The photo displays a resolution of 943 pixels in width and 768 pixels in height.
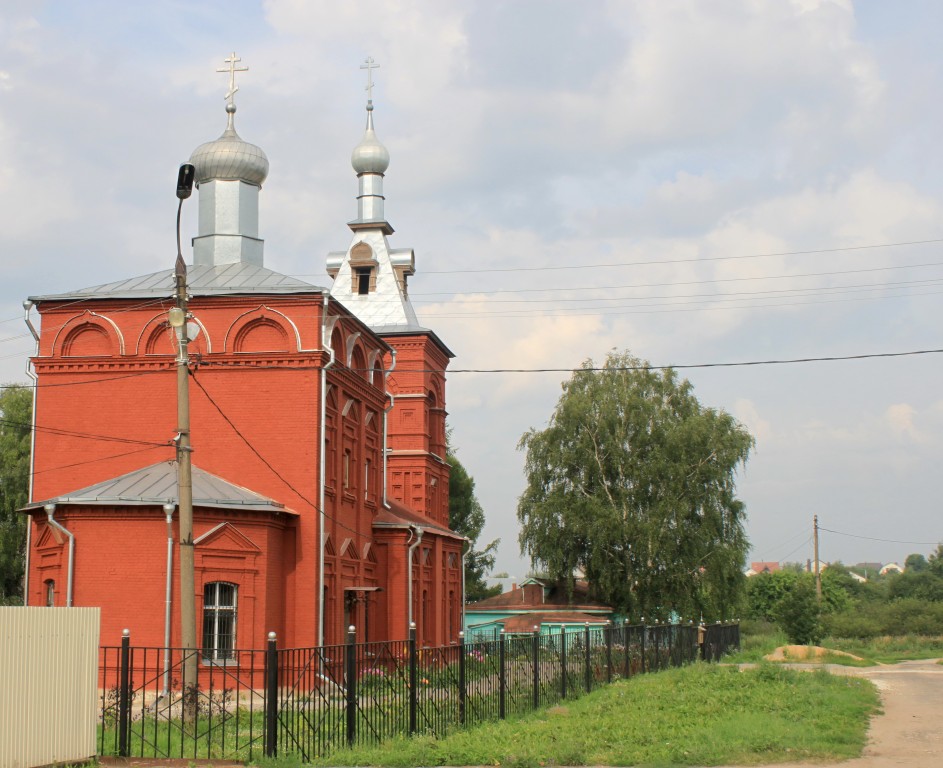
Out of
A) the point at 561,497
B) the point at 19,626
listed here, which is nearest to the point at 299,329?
the point at 19,626

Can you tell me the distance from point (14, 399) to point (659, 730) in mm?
32825

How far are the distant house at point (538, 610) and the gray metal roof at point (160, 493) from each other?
17060 mm

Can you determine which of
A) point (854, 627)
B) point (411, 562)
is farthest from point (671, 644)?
point (854, 627)

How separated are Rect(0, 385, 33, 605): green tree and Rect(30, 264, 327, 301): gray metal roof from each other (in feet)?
57.9

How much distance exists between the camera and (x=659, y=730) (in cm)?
1286

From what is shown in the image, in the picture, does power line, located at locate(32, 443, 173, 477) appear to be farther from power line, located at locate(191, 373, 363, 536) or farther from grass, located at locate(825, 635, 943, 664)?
grass, located at locate(825, 635, 943, 664)

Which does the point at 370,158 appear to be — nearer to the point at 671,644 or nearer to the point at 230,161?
the point at 230,161

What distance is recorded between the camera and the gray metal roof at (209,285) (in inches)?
842

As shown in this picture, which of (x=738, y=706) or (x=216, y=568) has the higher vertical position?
(x=216, y=568)

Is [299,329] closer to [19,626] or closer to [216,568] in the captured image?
[216,568]

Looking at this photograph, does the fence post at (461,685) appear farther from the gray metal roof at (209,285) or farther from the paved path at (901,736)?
the gray metal roof at (209,285)

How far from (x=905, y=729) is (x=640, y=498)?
23.6 meters

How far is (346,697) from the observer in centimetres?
1209

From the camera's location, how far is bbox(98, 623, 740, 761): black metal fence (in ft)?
37.9
